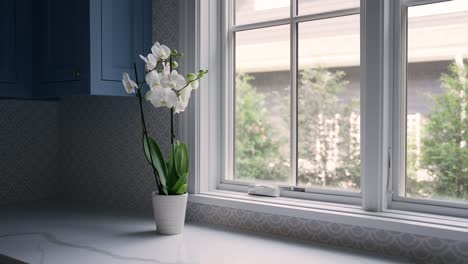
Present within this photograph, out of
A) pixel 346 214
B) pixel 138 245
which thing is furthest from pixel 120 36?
pixel 346 214

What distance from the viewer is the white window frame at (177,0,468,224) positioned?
1.54 metres

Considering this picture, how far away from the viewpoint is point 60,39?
2.00 meters

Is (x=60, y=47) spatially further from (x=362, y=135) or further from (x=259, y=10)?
(x=362, y=135)

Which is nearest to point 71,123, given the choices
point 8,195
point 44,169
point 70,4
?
point 44,169

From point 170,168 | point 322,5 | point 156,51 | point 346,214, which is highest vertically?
point 322,5

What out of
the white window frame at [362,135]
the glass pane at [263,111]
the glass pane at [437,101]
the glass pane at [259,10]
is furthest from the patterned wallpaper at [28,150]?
the glass pane at [437,101]

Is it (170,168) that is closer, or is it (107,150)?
(170,168)

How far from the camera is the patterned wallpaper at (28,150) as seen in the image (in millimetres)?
2475

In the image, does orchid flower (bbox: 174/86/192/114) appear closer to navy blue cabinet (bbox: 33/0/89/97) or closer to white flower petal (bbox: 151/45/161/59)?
white flower petal (bbox: 151/45/161/59)

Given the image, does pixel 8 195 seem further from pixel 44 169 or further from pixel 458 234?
pixel 458 234

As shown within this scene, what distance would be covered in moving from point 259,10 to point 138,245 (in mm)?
1123

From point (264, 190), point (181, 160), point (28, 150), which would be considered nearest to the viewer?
point (181, 160)

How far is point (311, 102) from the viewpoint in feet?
7.06

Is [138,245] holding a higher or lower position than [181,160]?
lower
